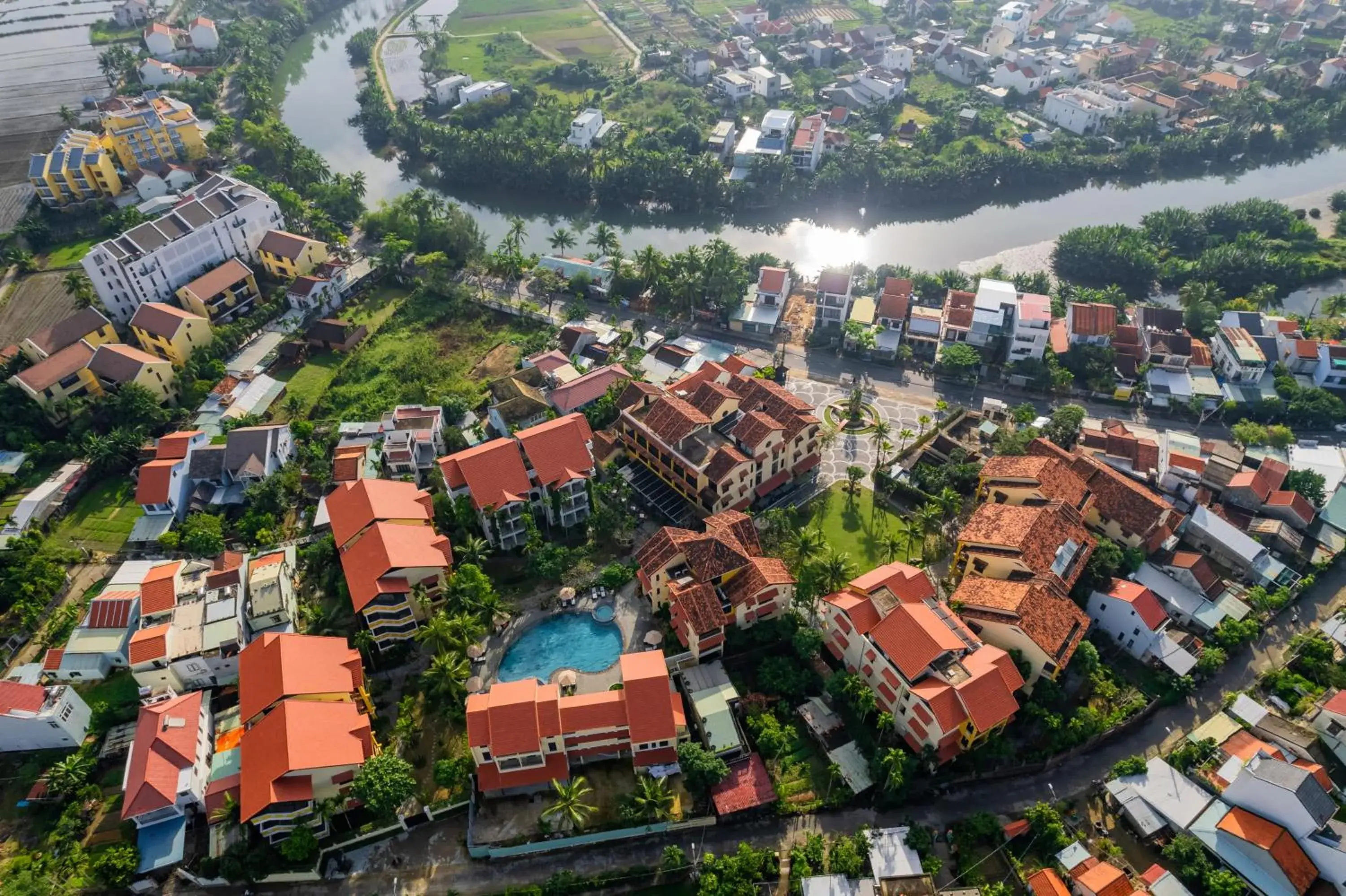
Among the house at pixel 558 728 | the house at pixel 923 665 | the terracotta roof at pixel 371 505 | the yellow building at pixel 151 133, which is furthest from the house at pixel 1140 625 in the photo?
the yellow building at pixel 151 133

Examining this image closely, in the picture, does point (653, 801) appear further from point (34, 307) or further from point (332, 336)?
point (34, 307)

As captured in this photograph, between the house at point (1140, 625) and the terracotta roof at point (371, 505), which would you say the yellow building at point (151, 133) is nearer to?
the terracotta roof at point (371, 505)

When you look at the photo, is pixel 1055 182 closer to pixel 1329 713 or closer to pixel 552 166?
pixel 552 166

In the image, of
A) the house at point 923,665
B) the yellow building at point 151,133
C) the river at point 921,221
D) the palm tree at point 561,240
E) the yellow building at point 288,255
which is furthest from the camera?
the yellow building at point 151,133

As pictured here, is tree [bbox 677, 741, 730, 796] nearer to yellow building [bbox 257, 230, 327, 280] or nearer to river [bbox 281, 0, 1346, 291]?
river [bbox 281, 0, 1346, 291]

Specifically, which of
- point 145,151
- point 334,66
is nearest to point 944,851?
point 145,151

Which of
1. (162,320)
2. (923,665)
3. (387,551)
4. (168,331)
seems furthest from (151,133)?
(923,665)
